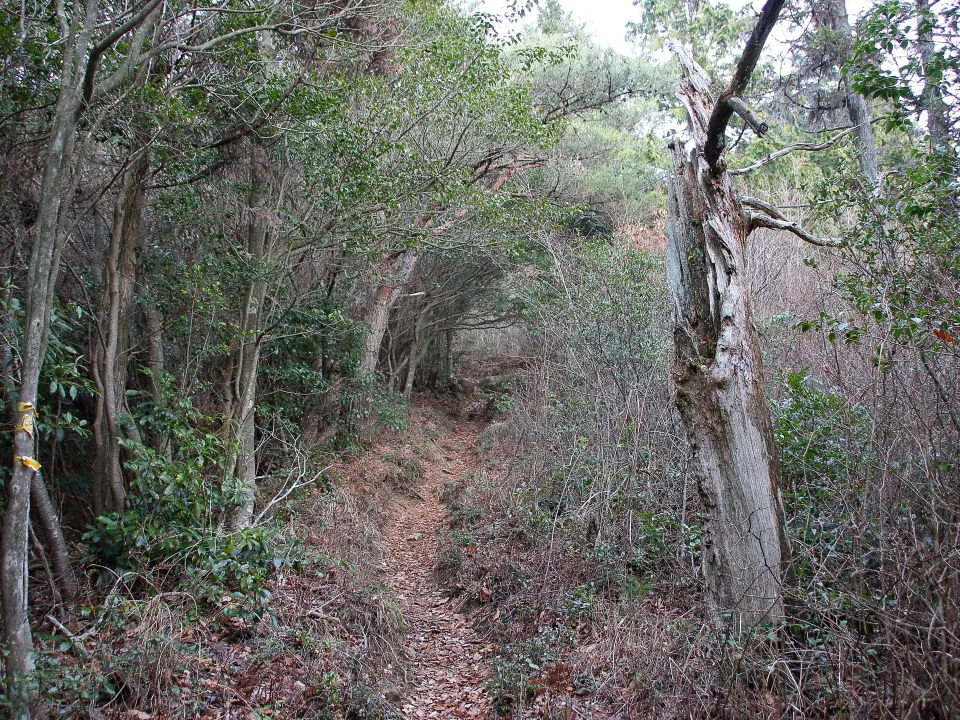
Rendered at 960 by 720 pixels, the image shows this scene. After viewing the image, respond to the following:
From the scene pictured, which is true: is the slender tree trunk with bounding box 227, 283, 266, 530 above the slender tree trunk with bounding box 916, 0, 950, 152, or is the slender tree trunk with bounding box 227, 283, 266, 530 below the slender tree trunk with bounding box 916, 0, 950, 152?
below

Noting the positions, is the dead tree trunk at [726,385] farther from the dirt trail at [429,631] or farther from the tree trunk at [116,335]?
the tree trunk at [116,335]

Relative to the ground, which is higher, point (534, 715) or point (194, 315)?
point (194, 315)

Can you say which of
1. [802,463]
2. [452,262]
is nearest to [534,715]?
[802,463]

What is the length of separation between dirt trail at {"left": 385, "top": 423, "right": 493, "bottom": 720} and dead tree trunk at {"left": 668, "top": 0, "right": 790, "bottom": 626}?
2531 mm

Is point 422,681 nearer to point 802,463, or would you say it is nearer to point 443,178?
point 802,463

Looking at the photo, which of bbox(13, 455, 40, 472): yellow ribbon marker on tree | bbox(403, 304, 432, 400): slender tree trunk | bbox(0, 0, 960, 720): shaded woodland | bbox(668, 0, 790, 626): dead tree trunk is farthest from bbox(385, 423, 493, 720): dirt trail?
bbox(403, 304, 432, 400): slender tree trunk

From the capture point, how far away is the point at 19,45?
4.81 m

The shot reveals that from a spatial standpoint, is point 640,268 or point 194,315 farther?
point 640,268

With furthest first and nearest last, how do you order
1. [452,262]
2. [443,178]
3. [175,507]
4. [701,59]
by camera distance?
[701,59] → [452,262] → [443,178] → [175,507]

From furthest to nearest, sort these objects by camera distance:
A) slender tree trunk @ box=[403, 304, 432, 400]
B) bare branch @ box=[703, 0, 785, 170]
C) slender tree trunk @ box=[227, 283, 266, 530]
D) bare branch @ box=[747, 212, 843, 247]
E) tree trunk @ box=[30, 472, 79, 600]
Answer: slender tree trunk @ box=[403, 304, 432, 400] → slender tree trunk @ box=[227, 283, 266, 530] → bare branch @ box=[747, 212, 843, 247] → tree trunk @ box=[30, 472, 79, 600] → bare branch @ box=[703, 0, 785, 170]

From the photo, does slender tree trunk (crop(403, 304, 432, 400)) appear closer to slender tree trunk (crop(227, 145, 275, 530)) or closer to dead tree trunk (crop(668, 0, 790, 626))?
slender tree trunk (crop(227, 145, 275, 530))

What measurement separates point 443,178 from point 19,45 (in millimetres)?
4651

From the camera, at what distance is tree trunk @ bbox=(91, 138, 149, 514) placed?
223 inches

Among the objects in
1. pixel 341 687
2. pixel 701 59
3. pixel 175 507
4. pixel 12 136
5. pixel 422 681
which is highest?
pixel 701 59
